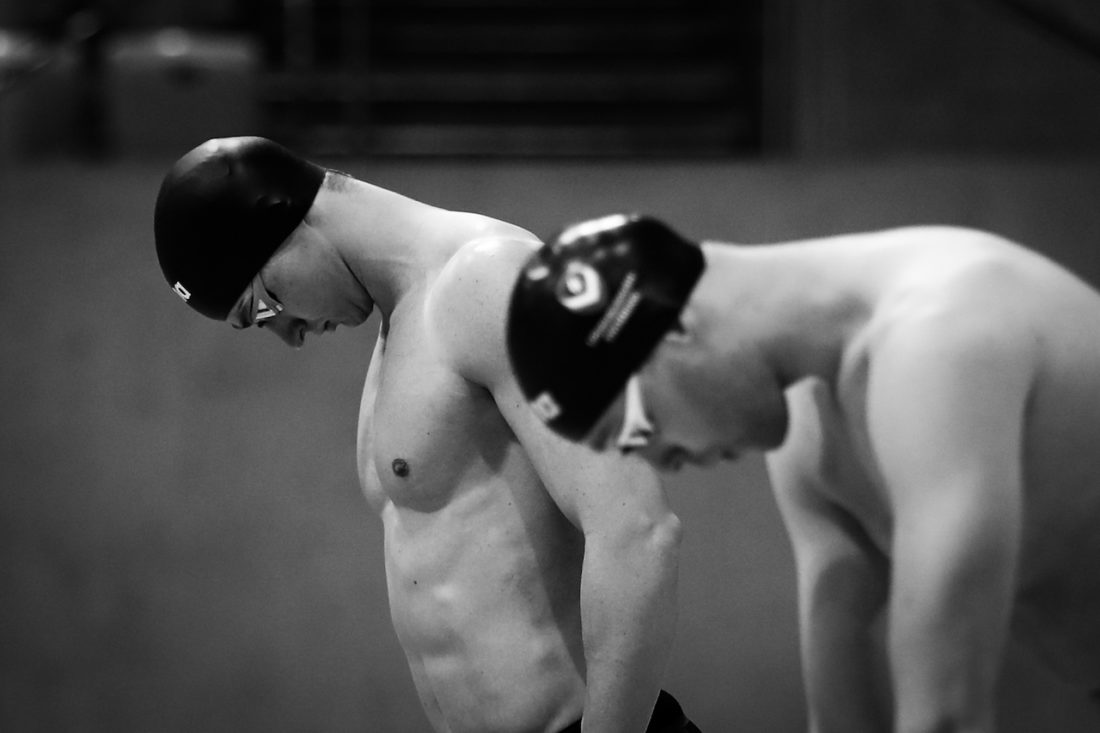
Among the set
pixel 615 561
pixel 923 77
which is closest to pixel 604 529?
pixel 615 561

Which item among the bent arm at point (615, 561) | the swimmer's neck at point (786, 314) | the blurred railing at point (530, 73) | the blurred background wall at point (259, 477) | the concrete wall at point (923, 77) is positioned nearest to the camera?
the swimmer's neck at point (786, 314)

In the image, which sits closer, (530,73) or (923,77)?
(923,77)

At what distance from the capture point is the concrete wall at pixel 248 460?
4445mm

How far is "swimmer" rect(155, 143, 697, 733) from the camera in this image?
1.96 meters

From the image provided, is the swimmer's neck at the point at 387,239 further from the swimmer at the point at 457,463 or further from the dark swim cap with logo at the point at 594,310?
the dark swim cap with logo at the point at 594,310

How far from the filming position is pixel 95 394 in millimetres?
4496

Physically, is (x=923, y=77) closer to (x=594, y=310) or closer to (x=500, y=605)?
(x=500, y=605)

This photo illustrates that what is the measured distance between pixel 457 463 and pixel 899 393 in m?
0.94

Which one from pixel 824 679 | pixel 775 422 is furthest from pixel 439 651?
pixel 775 422

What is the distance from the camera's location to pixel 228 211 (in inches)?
84.6

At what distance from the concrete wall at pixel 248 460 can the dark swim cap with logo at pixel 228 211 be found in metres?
2.28

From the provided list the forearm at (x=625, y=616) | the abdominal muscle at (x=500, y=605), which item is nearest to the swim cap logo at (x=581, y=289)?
the forearm at (x=625, y=616)

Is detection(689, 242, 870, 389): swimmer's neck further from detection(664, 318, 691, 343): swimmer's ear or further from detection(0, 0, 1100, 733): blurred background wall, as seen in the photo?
detection(0, 0, 1100, 733): blurred background wall

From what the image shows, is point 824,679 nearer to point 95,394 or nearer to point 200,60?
point 95,394
